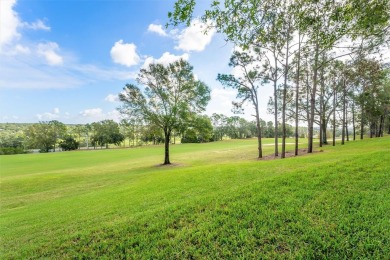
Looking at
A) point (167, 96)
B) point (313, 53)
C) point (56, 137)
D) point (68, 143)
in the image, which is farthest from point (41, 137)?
point (313, 53)

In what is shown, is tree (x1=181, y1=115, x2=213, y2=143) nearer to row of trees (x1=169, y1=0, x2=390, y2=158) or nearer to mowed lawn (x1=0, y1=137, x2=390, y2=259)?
row of trees (x1=169, y1=0, x2=390, y2=158)

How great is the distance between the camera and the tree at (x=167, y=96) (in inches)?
902

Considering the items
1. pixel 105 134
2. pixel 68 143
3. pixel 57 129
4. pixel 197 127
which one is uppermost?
pixel 57 129

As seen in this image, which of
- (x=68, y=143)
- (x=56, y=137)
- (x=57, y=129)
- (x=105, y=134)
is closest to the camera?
(x=68, y=143)

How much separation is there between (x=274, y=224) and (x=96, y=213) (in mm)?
5278

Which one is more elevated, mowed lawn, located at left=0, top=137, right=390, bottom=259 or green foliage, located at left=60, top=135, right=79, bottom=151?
mowed lawn, located at left=0, top=137, right=390, bottom=259

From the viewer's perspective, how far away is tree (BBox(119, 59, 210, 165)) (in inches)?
902

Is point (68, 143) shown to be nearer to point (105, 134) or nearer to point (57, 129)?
point (57, 129)

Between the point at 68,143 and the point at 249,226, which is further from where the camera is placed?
the point at 68,143

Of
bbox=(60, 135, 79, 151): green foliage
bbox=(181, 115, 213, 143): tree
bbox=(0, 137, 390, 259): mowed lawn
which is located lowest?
bbox=(60, 135, 79, 151): green foliage

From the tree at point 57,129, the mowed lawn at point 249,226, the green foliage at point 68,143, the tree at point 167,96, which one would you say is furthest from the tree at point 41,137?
the mowed lawn at point 249,226

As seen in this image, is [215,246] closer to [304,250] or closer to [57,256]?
[304,250]

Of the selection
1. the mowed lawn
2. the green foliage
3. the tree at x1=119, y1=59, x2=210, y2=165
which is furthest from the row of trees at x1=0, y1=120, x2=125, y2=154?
the mowed lawn

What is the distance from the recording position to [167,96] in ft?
77.0
